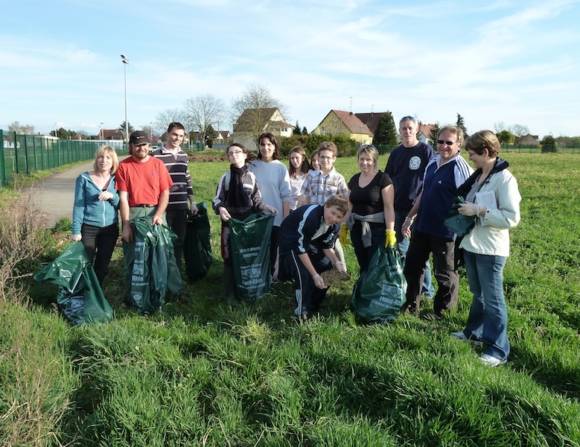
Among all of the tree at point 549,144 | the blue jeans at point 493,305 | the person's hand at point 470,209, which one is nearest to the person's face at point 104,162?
the person's hand at point 470,209

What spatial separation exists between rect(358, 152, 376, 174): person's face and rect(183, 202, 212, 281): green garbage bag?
199 centimetres

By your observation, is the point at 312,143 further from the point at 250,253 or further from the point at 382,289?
the point at 382,289

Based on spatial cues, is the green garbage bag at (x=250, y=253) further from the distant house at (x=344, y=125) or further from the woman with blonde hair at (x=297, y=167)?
the distant house at (x=344, y=125)

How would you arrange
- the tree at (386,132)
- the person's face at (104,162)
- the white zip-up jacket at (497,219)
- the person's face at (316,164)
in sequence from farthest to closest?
the tree at (386,132) → the person's face at (316,164) → the person's face at (104,162) → the white zip-up jacket at (497,219)

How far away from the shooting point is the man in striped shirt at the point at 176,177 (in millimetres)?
5102

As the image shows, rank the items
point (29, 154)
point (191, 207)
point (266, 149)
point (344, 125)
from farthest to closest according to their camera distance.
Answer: point (344, 125) < point (29, 154) < point (191, 207) < point (266, 149)

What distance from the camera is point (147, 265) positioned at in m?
4.62

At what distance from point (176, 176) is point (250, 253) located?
47.0 inches

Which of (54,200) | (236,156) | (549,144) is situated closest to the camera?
(236,156)

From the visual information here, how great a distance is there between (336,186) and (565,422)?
10.4 feet

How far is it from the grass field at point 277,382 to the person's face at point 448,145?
4.80ft

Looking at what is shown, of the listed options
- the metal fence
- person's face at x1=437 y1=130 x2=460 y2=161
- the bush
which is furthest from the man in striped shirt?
the bush

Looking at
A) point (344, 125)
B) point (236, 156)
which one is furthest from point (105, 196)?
point (344, 125)

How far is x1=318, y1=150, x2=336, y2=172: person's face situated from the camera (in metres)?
5.02
